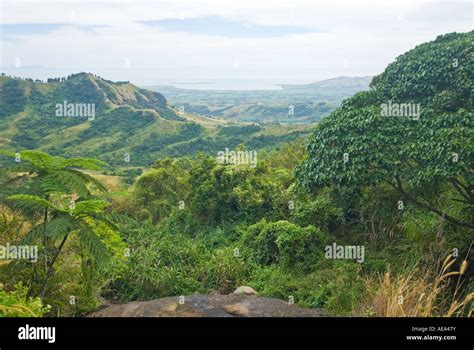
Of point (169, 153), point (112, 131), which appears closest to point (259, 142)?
point (169, 153)

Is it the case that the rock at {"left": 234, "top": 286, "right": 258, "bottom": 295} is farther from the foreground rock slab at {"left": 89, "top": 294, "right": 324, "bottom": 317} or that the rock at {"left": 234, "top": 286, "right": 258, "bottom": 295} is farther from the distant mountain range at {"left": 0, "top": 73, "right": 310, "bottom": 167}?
the distant mountain range at {"left": 0, "top": 73, "right": 310, "bottom": 167}

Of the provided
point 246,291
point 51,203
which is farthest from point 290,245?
point 51,203

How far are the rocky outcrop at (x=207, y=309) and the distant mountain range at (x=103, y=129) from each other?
41.2 m

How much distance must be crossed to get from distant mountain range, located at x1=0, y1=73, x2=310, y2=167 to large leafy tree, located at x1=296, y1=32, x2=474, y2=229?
40.7 m

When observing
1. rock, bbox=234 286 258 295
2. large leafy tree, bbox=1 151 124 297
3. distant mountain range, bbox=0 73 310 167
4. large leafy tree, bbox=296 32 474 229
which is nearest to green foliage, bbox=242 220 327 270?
rock, bbox=234 286 258 295

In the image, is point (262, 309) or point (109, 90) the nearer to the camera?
point (262, 309)

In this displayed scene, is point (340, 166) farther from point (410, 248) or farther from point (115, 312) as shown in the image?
point (115, 312)

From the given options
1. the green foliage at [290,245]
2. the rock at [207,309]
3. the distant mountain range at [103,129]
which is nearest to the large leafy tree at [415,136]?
the green foliage at [290,245]

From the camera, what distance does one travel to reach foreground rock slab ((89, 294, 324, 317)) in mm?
5773

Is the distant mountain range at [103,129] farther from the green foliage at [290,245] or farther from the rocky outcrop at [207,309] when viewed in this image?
the rocky outcrop at [207,309]

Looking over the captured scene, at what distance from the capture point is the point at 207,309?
19.8 feet

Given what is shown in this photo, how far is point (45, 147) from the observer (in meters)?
56.9

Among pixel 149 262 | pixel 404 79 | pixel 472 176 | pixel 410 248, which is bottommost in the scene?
pixel 149 262

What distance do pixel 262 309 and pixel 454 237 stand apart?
278 centimetres
